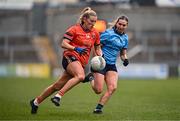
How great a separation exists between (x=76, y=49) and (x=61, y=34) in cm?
4105

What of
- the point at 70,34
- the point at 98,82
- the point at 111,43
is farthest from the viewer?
the point at 111,43

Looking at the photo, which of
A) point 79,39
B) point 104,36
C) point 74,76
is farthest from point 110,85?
point 79,39

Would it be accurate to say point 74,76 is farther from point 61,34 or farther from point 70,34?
point 61,34

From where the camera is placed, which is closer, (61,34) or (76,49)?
(76,49)

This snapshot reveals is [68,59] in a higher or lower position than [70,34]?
lower

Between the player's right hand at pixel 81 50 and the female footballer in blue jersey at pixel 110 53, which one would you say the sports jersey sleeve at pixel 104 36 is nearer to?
the female footballer in blue jersey at pixel 110 53

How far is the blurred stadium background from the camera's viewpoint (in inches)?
1940

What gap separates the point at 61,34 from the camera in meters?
55.8

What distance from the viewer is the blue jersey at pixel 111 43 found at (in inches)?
626

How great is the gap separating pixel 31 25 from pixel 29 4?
4.52 metres

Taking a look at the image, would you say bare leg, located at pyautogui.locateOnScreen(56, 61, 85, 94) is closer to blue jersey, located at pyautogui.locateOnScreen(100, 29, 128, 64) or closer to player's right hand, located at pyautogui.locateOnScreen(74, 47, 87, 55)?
player's right hand, located at pyautogui.locateOnScreen(74, 47, 87, 55)

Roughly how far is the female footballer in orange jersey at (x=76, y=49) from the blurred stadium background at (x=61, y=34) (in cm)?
3201

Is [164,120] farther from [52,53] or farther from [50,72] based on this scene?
[52,53]

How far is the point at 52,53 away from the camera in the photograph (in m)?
55.2
